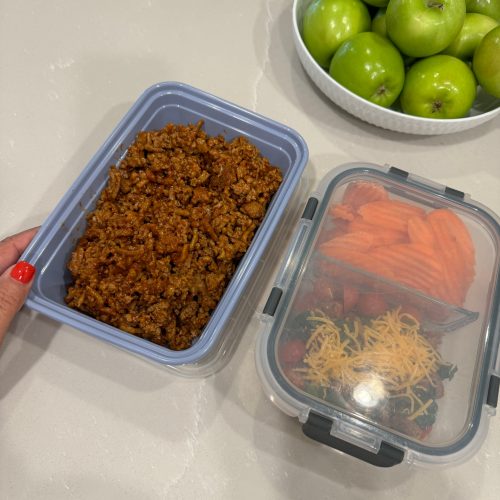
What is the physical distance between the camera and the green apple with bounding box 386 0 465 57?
1086 mm

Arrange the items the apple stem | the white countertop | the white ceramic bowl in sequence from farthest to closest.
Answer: the white ceramic bowl
the apple stem
the white countertop

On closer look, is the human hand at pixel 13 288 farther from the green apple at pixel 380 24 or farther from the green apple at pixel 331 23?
the green apple at pixel 380 24

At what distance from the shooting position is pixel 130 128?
1113 millimetres

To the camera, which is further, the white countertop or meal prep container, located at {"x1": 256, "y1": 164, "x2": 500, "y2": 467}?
the white countertop

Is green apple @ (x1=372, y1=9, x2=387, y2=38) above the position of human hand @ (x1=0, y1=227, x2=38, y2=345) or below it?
above

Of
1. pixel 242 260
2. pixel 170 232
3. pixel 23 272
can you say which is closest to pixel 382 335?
pixel 242 260

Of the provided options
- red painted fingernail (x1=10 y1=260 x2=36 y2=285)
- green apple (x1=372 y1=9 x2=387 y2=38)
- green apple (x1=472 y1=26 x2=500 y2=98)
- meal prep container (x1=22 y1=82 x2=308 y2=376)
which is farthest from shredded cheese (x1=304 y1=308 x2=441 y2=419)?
green apple (x1=372 y1=9 x2=387 y2=38)

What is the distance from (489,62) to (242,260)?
31.4 inches

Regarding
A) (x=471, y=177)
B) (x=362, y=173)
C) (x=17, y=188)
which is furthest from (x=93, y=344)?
(x=471, y=177)

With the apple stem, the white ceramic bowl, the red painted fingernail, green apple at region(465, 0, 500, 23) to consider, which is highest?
green apple at region(465, 0, 500, 23)

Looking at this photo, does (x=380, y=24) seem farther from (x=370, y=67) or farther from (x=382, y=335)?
(x=382, y=335)

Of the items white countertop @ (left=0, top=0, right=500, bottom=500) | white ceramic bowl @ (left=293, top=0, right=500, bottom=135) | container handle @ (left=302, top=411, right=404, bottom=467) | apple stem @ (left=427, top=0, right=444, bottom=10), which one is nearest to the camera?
container handle @ (left=302, top=411, right=404, bottom=467)

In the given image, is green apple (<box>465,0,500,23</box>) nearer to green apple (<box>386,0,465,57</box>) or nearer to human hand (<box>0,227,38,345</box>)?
green apple (<box>386,0,465,57</box>)

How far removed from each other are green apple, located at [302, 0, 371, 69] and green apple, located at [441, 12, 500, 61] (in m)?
0.24
